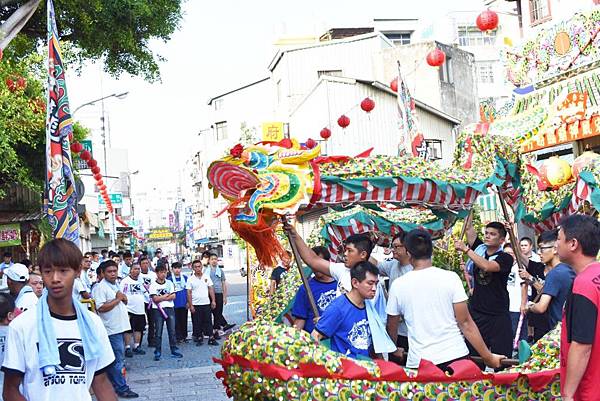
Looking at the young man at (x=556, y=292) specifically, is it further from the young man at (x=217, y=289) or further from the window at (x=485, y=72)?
the window at (x=485, y=72)

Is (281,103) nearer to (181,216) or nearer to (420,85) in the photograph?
(420,85)

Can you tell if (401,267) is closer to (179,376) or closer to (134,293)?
(179,376)

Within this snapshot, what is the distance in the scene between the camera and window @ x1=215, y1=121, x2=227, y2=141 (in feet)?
163

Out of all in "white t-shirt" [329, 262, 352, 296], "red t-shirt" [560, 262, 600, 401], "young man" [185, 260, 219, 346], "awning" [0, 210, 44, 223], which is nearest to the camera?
"red t-shirt" [560, 262, 600, 401]

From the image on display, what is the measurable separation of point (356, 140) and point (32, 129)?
16.3m

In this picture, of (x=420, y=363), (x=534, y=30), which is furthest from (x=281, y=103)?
(x=420, y=363)

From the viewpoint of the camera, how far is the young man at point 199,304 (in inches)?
553

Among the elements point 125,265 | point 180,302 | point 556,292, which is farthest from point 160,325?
point 556,292

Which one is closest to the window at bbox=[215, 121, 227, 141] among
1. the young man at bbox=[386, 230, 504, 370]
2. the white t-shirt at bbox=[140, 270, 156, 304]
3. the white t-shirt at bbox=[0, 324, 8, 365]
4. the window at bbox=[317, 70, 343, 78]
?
the window at bbox=[317, 70, 343, 78]

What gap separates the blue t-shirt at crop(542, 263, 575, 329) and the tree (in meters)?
7.45

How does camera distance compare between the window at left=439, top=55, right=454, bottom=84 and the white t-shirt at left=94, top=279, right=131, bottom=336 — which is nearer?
the white t-shirt at left=94, top=279, right=131, bottom=336

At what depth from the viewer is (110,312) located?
960cm

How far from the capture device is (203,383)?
9.93m

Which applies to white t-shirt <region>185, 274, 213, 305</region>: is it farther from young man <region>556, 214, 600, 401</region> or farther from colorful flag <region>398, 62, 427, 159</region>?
young man <region>556, 214, 600, 401</region>
